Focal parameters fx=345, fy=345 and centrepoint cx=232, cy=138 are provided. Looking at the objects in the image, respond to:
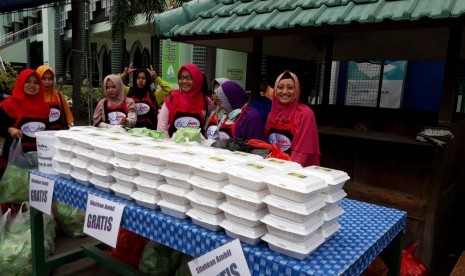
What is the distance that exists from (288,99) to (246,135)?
49 centimetres

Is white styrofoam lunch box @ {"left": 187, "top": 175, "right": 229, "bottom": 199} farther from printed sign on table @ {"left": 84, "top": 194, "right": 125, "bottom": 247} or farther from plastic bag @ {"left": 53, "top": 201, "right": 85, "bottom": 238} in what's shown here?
plastic bag @ {"left": 53, "top": 201, "right": 85, "bottom": 238}

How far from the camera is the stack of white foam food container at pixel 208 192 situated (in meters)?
1.49

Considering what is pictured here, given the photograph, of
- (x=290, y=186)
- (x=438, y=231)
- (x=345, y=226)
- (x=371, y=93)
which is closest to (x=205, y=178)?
(x=290, y=186)

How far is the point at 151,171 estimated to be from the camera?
1.71 meters

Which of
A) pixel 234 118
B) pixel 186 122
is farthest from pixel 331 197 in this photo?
pixel 186 122

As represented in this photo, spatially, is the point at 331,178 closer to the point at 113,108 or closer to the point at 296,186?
the point at 296,186

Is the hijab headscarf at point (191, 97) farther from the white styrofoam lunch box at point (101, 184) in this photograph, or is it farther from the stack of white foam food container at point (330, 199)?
the stack of white foam food container at point (330, 199)

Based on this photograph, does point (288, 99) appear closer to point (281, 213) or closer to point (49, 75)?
point (281, 213)

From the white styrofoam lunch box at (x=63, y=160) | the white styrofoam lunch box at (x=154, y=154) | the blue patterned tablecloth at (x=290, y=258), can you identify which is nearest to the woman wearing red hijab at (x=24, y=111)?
the white styrofoam lunch box at (x=63, y=160)

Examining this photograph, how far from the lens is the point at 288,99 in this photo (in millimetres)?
2816

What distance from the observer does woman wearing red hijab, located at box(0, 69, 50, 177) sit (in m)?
3.27

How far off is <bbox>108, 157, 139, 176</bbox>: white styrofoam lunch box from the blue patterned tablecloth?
0.17 meters

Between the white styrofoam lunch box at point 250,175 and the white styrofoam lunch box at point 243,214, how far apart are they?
0.09m

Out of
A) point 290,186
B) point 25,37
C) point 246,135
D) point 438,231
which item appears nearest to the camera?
point 290,186
